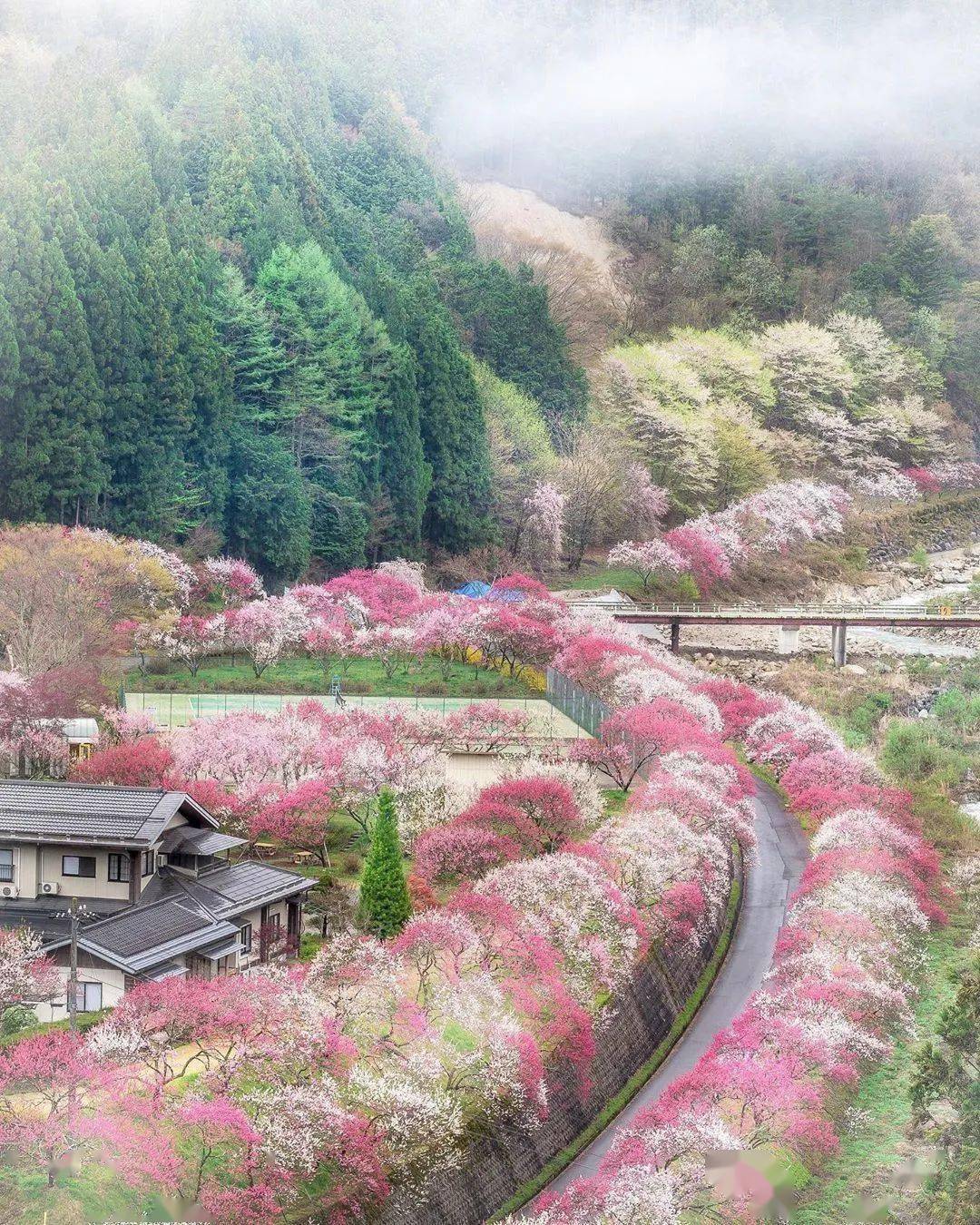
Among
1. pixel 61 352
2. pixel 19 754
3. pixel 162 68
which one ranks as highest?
pixel 162 68

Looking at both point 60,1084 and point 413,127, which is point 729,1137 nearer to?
point 60,1084

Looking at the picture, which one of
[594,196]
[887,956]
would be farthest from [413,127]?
[887,956]

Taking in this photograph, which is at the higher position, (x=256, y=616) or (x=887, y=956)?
(x=256, y=616)

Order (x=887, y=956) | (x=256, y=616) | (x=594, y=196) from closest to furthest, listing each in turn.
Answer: (x=887, y=956) < (x=256, y=616) < (x=594, y=196)

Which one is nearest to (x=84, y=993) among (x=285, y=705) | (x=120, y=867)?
(x=120, y=867)


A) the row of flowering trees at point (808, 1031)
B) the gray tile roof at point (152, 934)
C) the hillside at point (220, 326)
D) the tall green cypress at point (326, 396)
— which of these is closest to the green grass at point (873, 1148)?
the row of flowering trees at point (808, 1031)

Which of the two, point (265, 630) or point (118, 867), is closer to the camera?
point (118, 867)

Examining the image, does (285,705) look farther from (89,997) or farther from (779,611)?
(779,611)
